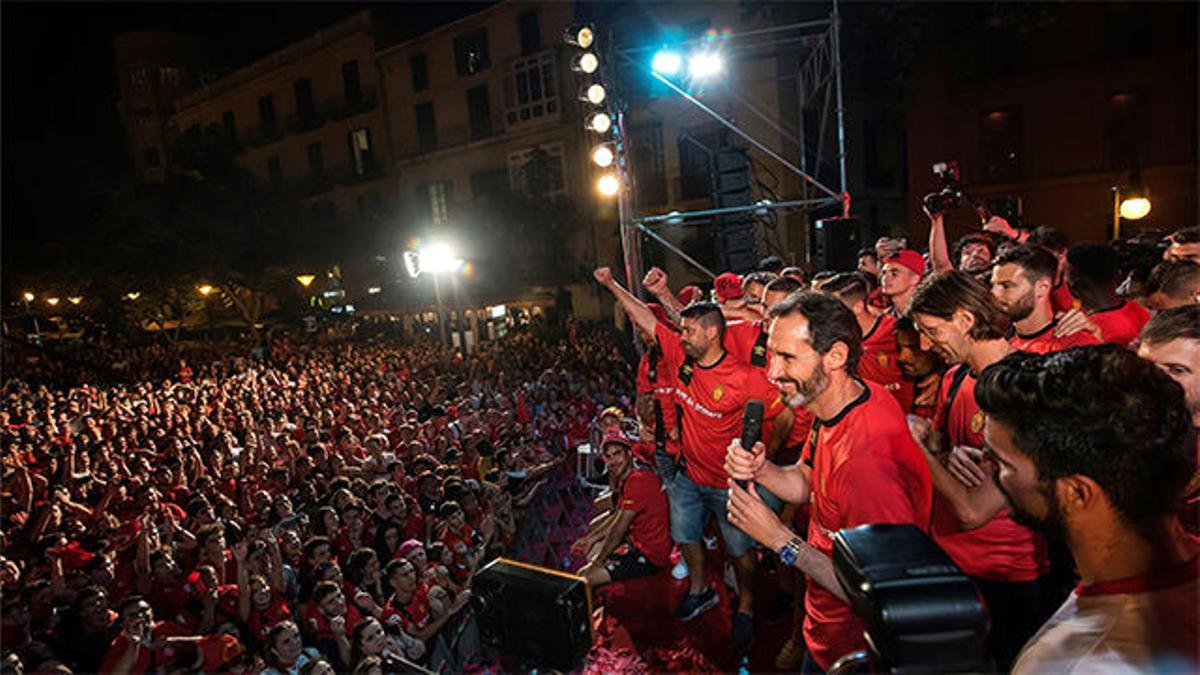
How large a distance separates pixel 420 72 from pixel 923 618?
29.1 metres

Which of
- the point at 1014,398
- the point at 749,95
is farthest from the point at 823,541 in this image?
the point at 749,95

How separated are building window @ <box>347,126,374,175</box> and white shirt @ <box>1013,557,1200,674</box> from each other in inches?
1227

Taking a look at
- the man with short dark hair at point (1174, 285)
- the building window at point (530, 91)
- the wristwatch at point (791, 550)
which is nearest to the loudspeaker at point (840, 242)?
the man with short dark hair at point (1174, 285)

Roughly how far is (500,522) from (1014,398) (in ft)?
17.6

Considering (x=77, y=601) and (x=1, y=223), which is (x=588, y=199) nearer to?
(x=77, y=601)

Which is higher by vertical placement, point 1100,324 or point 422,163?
point 422,163

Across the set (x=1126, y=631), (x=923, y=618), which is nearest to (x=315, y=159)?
(x=923, y=618)

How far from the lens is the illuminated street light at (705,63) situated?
375 inches

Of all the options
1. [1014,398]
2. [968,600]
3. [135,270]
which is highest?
[135,270]

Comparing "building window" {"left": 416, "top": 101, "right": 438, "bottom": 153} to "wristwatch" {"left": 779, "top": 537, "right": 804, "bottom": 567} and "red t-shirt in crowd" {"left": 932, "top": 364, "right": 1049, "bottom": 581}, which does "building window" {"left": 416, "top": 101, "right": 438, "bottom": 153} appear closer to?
"red t-shirt in crowd" {"left": 932, "top": 364, "right": 1049, "bottom": 581}

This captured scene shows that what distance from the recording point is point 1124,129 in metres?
16.7

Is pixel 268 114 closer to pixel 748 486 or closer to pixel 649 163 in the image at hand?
pixel 649 163

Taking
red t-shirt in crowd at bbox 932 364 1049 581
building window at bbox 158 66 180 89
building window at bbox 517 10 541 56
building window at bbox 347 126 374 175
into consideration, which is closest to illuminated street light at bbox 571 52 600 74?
red t-shirt in crowd at bbox 932 364 1049 581

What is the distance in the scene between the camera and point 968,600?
1.23m
